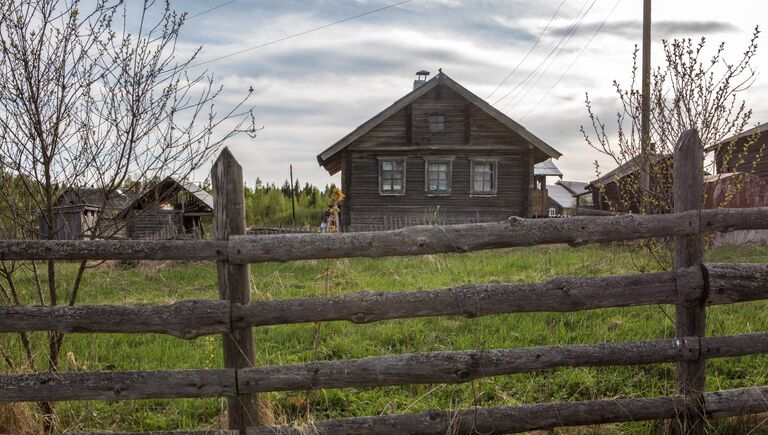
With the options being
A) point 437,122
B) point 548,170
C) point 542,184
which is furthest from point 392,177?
point 548,170

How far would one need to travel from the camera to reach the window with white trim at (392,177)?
20.7 meters

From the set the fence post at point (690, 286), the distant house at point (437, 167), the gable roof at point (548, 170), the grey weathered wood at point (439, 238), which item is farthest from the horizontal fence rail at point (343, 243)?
the gable roof at point (548, 170)

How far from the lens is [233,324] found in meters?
3.15

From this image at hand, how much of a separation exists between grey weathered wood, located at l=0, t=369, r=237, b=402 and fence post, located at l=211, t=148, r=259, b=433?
0.12 meters

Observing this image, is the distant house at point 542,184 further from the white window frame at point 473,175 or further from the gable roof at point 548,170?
the white window frame at point 473,175

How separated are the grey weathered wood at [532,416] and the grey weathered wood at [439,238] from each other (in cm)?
100

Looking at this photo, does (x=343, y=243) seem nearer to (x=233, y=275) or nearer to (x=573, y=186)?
(x=233, y=275)

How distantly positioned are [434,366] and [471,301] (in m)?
0.45

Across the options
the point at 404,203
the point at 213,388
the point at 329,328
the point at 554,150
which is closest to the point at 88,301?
the point at 329,328

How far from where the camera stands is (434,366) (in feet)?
10.6

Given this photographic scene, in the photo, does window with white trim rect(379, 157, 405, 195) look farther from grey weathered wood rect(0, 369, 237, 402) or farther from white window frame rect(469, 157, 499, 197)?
grey weathered wood rect(0, 369, 237, 402)

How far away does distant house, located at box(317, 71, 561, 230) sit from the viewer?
20.3 metres

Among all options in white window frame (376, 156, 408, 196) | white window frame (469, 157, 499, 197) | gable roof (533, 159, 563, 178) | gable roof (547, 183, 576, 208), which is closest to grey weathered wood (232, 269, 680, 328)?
white window frame (376, 156, 408, 196)

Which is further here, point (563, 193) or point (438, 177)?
point (563, 193)
